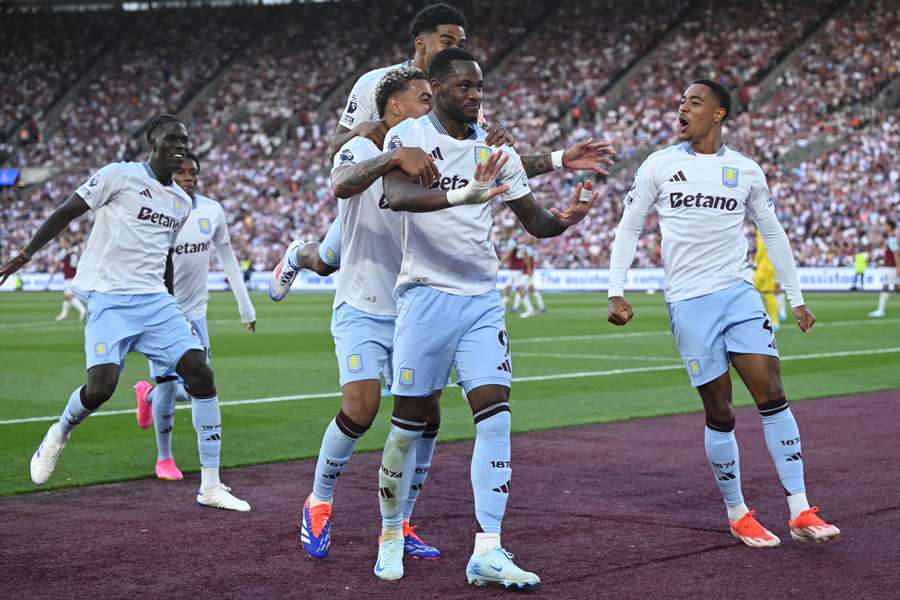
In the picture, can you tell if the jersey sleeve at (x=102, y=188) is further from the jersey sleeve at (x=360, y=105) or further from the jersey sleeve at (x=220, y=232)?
the jersey sleeve at (x=360, y=105)

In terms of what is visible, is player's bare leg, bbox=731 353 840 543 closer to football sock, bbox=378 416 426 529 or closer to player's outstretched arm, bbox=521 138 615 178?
player's outstretched arm, bbox=521 138 615 178

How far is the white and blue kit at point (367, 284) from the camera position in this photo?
6445mm

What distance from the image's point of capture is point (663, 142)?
156 feet

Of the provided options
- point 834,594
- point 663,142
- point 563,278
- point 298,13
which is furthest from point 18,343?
point 298,13

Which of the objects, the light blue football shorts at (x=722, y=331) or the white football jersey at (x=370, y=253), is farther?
the light blue football shorts at (x=722, y=331)

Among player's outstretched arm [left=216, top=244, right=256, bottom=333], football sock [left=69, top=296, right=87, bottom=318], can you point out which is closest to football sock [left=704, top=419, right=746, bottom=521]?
player's outstretched arm [left=216, top=244, right=256, bottom=333]

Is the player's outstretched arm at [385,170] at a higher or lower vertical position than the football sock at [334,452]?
higher

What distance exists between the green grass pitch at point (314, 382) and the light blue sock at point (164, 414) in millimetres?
262

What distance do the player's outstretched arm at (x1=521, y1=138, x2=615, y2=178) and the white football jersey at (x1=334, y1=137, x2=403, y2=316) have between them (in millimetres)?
783

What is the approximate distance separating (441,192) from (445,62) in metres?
0.75

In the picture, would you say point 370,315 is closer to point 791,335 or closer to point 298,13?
point 791,335

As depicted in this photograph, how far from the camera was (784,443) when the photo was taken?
265 inches

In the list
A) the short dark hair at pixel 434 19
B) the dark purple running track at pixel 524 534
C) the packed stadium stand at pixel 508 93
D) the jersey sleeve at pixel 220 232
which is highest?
the packed stadium stand at pixel 508 93

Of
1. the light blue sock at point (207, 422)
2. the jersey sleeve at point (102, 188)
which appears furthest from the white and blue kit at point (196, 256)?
the light blue sock at point (207, 422)
